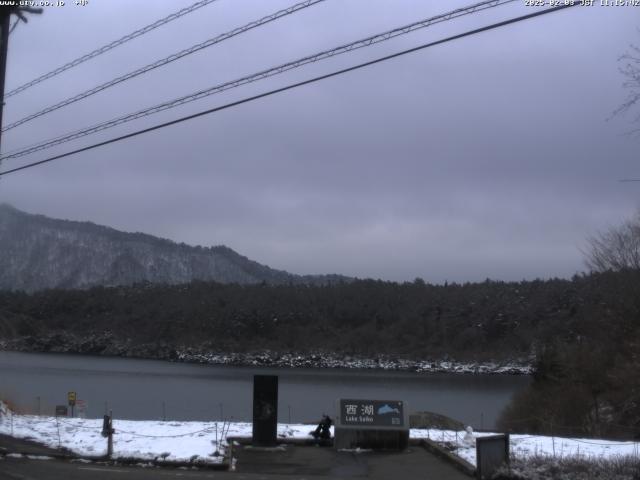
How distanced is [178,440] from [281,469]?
143 inches

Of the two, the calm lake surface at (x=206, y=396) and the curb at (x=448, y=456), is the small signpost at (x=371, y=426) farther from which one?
the calm lake surface at (x=206, y=396)

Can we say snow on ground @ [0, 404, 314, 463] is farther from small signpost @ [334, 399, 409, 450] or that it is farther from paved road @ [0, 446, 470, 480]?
A: small signpost @ [334, 399, 409, 450]

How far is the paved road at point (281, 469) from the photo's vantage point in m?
15.1

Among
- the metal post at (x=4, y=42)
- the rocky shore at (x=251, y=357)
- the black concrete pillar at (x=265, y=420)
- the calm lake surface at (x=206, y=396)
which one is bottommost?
the calm lake surface at (x=206, y=396)

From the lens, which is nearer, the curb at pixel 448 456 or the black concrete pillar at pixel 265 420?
the curb at pixel 448 456

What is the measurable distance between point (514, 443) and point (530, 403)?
1046 inches

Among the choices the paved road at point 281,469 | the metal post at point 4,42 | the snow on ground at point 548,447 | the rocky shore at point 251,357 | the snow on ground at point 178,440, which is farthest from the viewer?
the rocky shore at point 251,357

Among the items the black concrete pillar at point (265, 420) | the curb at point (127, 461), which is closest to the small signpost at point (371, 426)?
the black concrete pillar at point (265, 420)

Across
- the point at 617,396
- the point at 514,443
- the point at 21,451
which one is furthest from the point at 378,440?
the point at 617,396

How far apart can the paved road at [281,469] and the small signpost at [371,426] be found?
1.86ft

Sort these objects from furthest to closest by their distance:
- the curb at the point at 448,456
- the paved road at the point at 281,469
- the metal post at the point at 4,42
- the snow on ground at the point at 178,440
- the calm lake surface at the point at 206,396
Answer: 1. the calm lake surface at the point at 206,396
2. the metal post at the point at 4,42
3. the snow on ground at the point at 178,440
4. the curb at the point at 448,456
5. the paved road at the point at 281,469

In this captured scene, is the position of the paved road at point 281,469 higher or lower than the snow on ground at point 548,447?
lower

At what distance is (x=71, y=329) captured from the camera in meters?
167

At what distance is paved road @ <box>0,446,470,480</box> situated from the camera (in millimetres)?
15125
